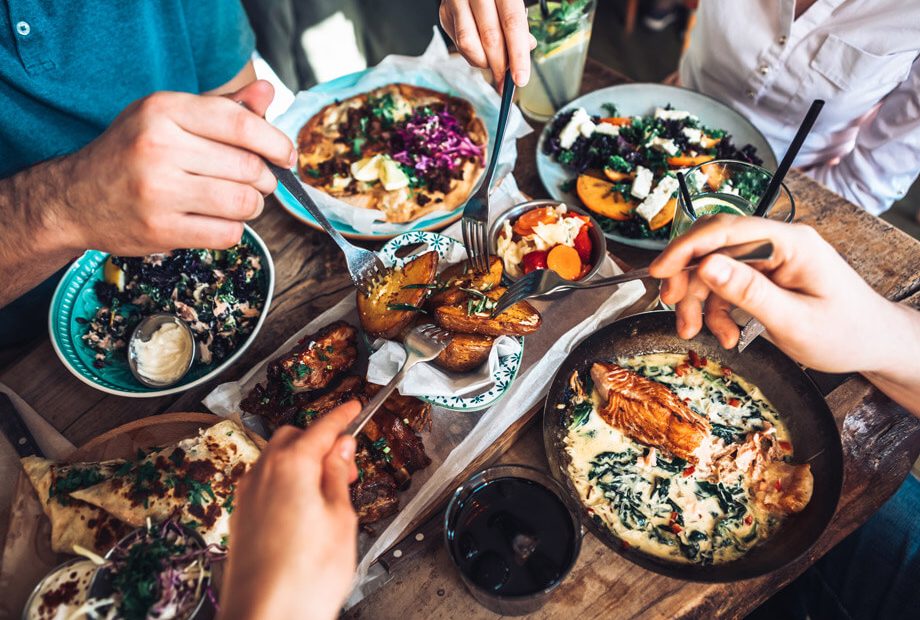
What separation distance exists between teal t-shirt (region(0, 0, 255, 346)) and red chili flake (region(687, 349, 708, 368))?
9.33ft

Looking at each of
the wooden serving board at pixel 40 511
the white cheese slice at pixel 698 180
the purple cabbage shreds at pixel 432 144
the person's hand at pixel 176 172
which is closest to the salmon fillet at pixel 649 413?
the white cheese slice at pixel 698 180

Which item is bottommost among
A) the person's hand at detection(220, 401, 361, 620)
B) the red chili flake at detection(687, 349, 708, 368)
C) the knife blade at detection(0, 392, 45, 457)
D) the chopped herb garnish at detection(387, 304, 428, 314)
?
the knife blade at detection(0, 392, 45, 457)

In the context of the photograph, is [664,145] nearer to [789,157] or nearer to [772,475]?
[789,157]

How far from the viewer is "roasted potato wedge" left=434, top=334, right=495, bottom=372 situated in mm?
2020

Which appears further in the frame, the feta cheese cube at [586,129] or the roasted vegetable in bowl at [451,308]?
the feta cheese cube at [586,129]

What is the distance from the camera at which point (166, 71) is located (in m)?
3.04

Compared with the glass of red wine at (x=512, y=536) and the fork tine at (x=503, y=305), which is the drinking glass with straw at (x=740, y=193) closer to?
the fork tine at (x=503, y=305)

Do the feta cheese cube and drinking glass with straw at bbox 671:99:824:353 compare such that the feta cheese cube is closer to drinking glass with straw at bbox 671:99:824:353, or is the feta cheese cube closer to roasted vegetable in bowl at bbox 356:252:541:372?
drinking glass with straw at bbox 671:99:824:353

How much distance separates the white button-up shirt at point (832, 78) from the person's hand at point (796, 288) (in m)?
1.68

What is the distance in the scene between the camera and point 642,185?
2645mm

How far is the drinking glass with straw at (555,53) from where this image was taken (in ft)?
9.64

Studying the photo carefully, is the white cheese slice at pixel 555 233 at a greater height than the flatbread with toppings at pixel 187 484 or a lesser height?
greater

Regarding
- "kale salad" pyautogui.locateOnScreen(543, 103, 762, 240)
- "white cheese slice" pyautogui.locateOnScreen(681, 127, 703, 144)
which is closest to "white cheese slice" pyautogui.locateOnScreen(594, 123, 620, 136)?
"kale salad" pyautogui.locateOnScreen(543, 103, 762, 240)

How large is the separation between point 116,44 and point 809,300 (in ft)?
9.94
